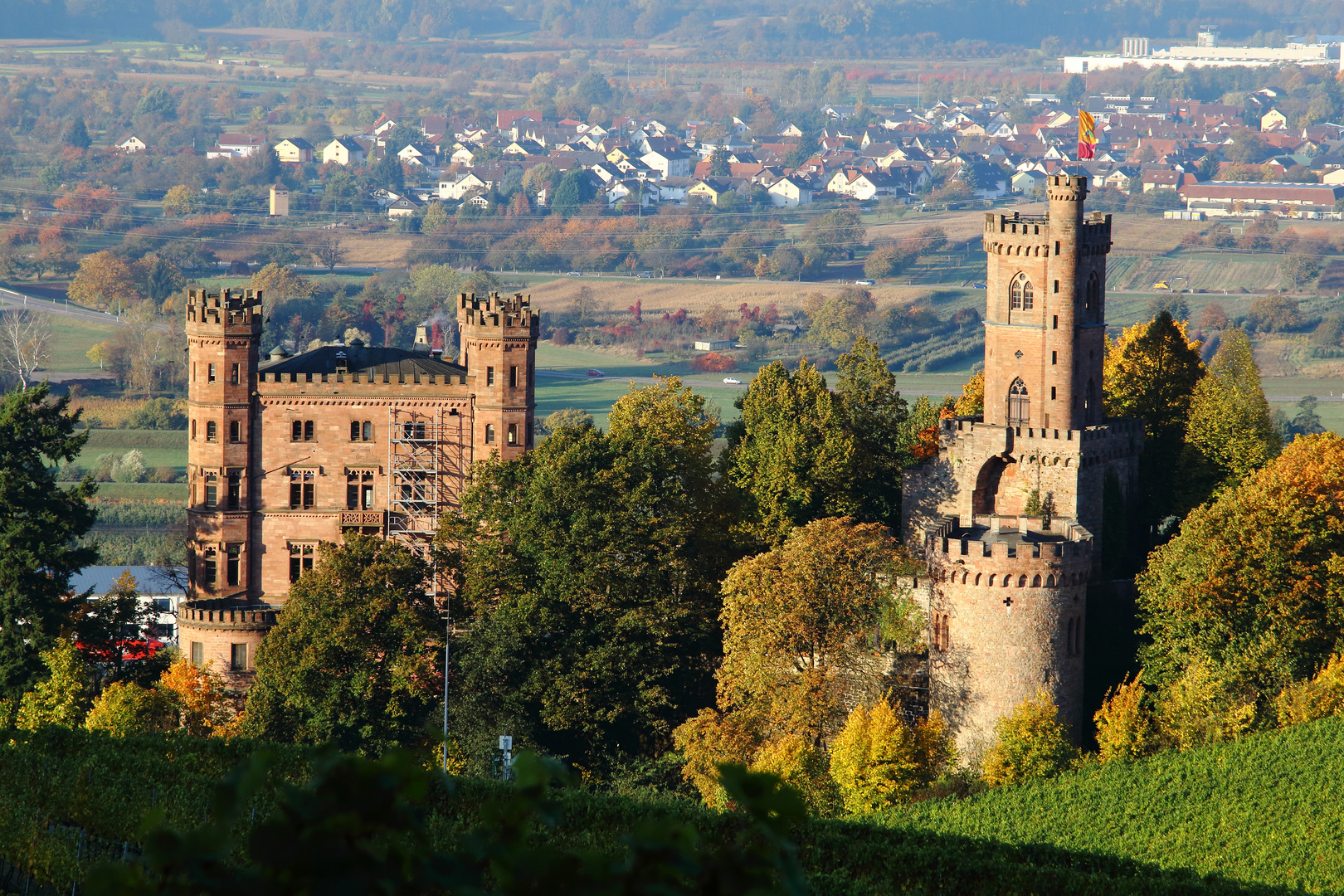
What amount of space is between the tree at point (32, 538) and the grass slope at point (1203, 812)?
1248 inches

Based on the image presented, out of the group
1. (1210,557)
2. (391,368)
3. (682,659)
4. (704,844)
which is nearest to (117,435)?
(391,368)

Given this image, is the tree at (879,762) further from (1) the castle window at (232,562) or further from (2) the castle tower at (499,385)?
(1) the castle window at (232,562)

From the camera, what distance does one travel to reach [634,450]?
72125 millimetres

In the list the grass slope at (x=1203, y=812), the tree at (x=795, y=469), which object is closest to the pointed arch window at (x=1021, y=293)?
the tree at (x=795, y=469)

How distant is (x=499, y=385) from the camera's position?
75188 millimetres

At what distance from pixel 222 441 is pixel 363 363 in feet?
20.3

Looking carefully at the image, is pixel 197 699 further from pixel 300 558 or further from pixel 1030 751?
pixel 1030 751

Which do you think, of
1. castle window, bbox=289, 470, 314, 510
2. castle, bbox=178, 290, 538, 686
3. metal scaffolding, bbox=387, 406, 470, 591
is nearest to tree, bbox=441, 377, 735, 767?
metal scaffolding, bbox=387, 406, 470, 591

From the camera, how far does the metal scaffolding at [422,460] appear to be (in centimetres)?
7525

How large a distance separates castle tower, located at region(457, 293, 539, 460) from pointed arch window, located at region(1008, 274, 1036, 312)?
1811 centimetres

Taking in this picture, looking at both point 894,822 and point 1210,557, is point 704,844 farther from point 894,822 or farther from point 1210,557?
point 1210,557

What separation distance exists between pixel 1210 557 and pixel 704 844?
1102 inches

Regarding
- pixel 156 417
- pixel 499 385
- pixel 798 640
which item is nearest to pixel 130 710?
pixel 499 385

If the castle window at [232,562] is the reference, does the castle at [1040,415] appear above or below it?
above
